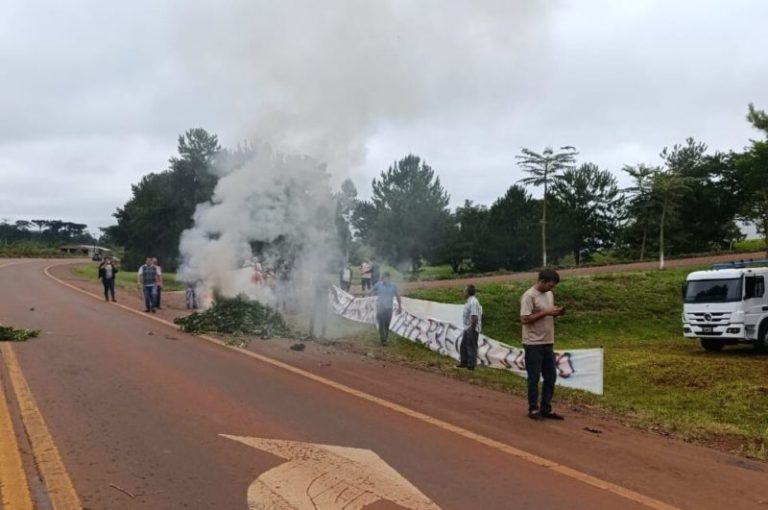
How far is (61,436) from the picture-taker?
580 cm

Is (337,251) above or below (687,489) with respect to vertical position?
above

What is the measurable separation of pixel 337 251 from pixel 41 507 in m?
12.9

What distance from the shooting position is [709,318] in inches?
722

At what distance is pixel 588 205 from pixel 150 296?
2000 inches

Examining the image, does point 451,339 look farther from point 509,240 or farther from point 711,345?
point 509,240

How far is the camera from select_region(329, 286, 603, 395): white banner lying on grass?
439 inches

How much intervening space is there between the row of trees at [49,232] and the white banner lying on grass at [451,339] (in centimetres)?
12923

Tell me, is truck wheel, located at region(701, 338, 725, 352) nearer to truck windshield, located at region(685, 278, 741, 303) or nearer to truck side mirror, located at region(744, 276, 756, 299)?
truck windshield, located at region(685, 278, 741, 303)

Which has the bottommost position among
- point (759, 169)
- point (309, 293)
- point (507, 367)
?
point (507, 367)

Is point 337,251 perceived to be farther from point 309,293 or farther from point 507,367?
point 507,367

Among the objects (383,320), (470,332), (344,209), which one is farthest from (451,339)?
(344,209)

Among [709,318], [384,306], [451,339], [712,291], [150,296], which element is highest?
[712,291]

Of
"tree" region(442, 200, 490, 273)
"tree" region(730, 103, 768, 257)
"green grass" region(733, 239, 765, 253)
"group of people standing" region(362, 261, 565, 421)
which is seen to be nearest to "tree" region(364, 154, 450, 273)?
"tree" region(442, 200, 490, 273)

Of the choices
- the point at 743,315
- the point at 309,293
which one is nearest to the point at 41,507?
the point at 309,293
